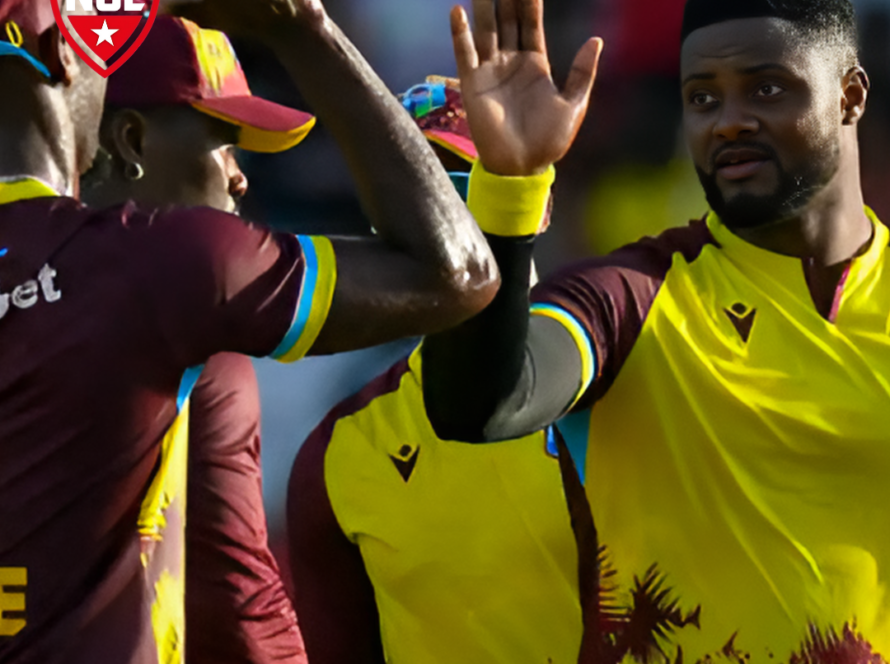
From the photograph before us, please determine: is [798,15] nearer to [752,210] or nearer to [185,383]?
[752,210]

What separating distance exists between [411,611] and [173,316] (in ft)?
6.00

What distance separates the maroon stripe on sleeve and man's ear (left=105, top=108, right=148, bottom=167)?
0.87 meters

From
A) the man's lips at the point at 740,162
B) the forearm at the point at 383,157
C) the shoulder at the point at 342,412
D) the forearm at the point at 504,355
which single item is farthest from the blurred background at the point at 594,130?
the forearm at the point at 383,157

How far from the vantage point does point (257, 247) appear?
1996 mm

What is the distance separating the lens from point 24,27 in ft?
6.73

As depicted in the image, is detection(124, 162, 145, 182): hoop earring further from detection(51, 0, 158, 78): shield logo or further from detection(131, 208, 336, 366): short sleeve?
detection(131, 208, 336, 366): short sleeve

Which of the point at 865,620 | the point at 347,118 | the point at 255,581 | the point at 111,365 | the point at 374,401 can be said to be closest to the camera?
the point at 111,365

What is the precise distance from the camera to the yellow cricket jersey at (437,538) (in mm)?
3496

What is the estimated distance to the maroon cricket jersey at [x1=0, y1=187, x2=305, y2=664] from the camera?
A: 1937mm

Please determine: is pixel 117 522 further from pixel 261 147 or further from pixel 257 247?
pixel 261 147

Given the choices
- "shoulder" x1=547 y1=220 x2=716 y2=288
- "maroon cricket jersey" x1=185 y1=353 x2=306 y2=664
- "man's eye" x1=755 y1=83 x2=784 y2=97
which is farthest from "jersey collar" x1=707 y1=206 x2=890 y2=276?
"maroon cricket jersey" x1=185 y1=353 x2=306 y2=664

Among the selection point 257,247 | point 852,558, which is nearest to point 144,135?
point 257,247

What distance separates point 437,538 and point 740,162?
3.78 feet

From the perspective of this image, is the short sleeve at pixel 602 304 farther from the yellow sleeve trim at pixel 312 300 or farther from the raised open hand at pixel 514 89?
the yellow sleeve trim at pixel 312 300
